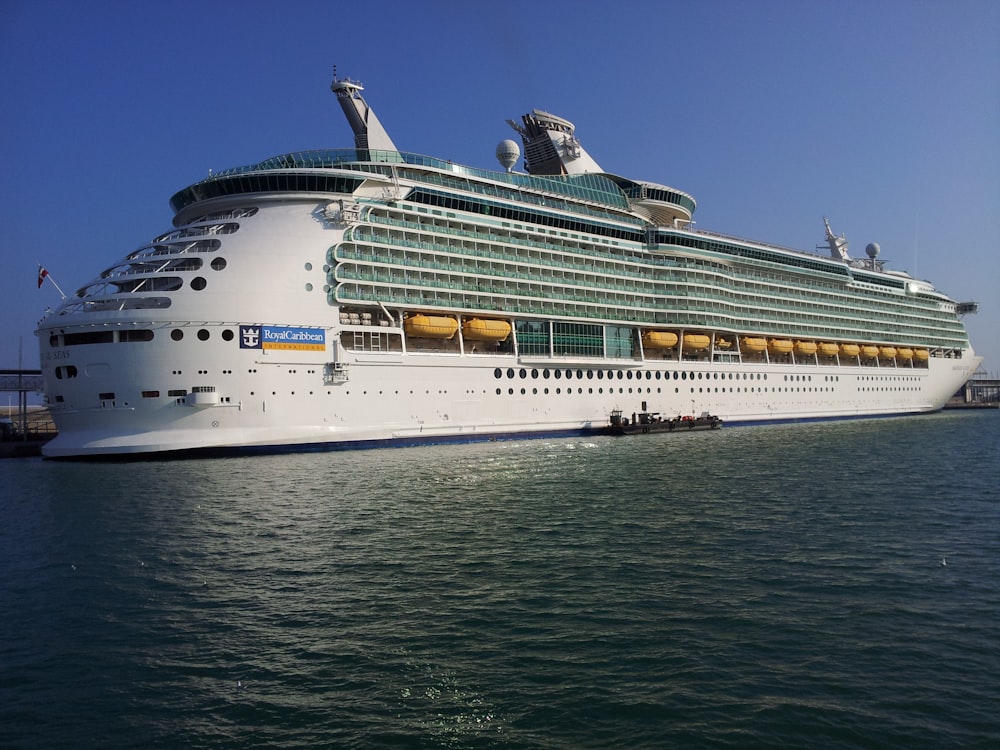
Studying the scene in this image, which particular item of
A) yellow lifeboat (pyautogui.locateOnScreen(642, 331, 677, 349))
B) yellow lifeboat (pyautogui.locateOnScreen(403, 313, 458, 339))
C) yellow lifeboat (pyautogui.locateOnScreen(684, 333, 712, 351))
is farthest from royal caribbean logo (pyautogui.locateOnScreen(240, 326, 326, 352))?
yellow lifeboat (pyautogui.locateOnScreen(684, 333, 712, 351))

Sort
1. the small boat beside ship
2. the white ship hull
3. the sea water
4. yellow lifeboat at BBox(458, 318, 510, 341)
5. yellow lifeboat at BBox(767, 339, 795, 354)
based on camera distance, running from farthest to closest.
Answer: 1. yellow lifeboat at BBox(767, 339, 795, 354)
2. the small boat beside ship
3. yellow lifeboat at BBox(458, 318, 510, 341)
4. the white ship hull
5. the sea water

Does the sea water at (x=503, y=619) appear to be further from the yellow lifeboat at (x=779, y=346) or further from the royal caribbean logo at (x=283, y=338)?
the yellow lifeboat at (x=779, y=346)

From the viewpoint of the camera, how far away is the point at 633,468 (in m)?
31.9

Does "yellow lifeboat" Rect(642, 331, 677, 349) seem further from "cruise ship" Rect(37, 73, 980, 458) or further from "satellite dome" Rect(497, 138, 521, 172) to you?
"satellite dome" Rect(497, 138, 521, 172)

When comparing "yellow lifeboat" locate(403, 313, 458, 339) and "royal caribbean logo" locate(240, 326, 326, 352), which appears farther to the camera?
"yellow lifeboat" locate(403, 313, 458, 339)

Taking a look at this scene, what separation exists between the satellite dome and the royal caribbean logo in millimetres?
25115

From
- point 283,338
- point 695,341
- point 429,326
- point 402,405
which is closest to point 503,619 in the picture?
point 283,338

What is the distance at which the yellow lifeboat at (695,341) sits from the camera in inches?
2387

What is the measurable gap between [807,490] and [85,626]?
21.8 meters

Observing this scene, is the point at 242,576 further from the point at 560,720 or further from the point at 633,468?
the point at 633,468

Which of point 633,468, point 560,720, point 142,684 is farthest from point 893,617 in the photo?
point 633,468

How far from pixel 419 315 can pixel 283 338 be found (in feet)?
29.7

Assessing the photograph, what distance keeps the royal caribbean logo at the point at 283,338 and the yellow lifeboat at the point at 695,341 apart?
3323 cm

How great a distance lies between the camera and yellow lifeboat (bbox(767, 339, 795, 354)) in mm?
69375
